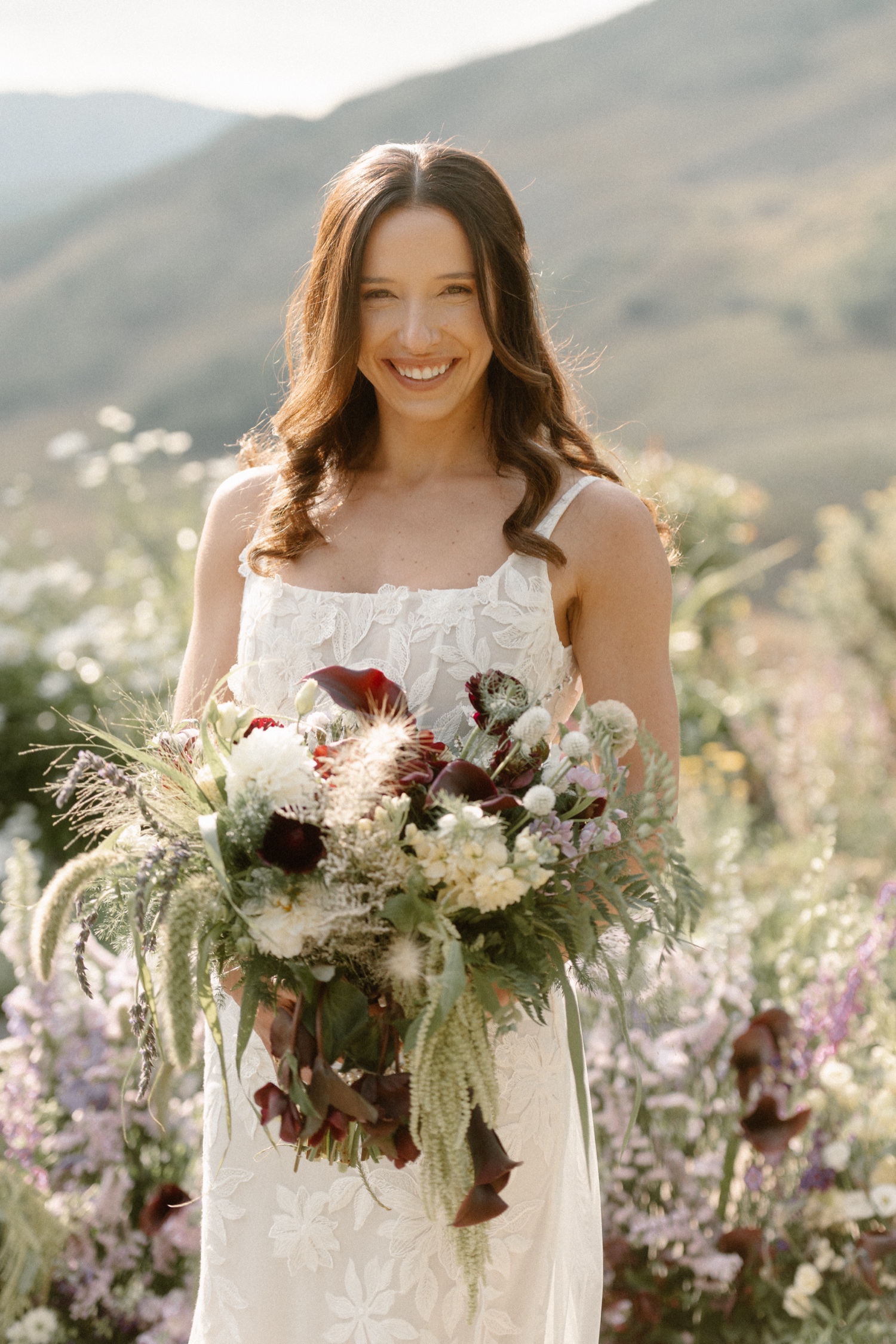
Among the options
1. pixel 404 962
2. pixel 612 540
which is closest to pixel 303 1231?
pixel 404 962

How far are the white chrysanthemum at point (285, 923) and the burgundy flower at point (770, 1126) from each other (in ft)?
4.93

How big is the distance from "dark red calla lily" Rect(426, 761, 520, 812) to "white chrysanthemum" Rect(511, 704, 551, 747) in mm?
91

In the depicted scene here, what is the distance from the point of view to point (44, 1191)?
260cm

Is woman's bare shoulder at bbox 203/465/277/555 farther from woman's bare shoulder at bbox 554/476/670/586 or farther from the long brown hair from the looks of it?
woman's bare shoulder at bbox 554/476/670/586

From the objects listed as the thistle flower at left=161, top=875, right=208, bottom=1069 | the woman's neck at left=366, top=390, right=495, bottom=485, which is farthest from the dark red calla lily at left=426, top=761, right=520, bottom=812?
the woman's neck at left=366, top=390, right=495, bottom=485

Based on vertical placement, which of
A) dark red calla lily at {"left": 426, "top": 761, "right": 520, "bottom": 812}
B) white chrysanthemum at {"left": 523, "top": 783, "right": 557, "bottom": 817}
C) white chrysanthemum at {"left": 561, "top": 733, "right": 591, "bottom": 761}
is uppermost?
white chrysanthemum at {"left": 561, "top": 733, "right": 591, "bottom": 761}

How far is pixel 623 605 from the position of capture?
1.96 m

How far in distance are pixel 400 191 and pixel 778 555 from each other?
15.7ft

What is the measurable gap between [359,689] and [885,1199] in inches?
70.1

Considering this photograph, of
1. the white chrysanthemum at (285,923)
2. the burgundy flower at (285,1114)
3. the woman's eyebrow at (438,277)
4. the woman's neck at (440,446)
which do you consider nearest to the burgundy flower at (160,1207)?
the burgundy flower at (285,1114)

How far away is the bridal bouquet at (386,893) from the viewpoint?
131cm

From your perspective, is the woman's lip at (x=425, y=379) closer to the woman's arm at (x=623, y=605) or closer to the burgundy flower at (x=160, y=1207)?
the woman's arm at (x=623, y=605)

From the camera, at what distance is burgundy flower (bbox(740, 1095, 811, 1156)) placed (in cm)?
243

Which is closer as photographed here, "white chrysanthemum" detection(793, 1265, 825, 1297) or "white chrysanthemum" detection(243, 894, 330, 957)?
"white chrysanthemum" detection(243, 894, 330, 957)
